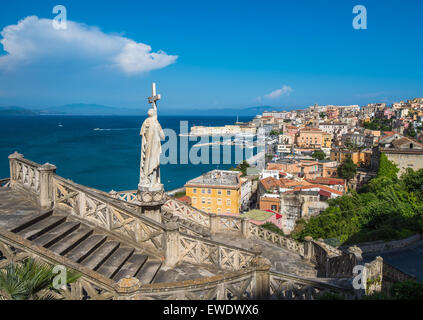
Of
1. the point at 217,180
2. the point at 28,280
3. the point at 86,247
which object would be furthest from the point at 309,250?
the point at 217,180

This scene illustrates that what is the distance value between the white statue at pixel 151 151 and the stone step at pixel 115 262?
1855 mm

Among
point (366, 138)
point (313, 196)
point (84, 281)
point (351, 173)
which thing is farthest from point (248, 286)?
point (366, 138)

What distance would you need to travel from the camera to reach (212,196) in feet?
151

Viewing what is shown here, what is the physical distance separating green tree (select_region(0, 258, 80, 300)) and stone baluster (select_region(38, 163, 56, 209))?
2.84 meters

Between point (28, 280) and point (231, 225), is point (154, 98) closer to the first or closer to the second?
point (28, 280)

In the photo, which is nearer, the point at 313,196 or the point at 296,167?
the point at 313,196

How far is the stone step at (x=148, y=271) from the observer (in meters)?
5.91

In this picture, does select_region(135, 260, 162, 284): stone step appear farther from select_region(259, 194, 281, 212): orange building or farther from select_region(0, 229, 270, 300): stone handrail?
select_region(259, 194, 281, 212): orange building

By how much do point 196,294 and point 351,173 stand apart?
68.2 metres

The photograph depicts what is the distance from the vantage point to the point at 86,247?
20.1 feet

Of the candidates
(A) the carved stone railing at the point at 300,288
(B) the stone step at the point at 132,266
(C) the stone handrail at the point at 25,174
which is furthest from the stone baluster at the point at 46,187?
(A) the carved stone railing at the point at 300,288

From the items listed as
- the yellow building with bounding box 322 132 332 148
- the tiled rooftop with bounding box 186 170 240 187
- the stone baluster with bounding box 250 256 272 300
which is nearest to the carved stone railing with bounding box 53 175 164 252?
the stone baluster with bounding box 250 256 272 300

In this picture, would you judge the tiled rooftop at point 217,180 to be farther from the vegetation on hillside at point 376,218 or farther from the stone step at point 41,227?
the stone step at point 41,227
